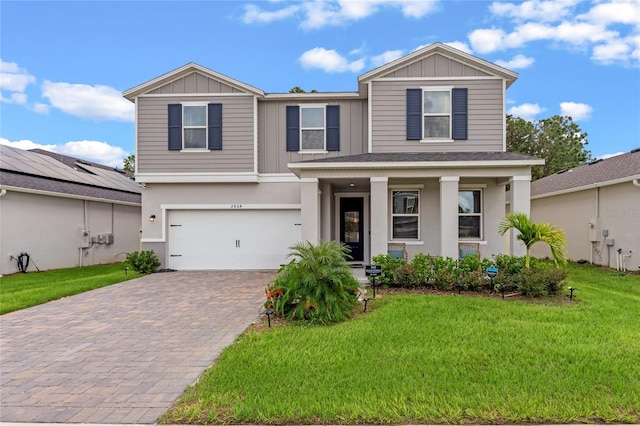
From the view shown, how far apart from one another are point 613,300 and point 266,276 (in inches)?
322

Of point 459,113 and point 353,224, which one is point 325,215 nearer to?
point 353,224

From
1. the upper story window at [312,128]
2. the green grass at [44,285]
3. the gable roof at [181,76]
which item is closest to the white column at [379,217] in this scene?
the upper story window at [312,128]

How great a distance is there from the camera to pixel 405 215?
1053cm

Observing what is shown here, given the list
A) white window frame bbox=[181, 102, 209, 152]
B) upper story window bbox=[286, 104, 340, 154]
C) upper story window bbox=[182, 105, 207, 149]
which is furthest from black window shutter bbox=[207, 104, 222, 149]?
upper story window bbox=[286, 104, 340, 154]

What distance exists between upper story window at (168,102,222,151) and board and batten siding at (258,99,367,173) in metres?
1.40

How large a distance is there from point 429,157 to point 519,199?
8.07ft

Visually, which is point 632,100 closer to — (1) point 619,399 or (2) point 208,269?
(1) point 619,399

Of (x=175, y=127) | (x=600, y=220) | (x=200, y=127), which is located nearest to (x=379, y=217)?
(x=200, y=127)

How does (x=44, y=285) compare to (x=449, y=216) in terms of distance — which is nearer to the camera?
(x=449, y=216)

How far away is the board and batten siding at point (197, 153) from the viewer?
11.1 m

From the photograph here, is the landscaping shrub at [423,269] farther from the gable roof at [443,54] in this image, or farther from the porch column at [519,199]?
the gable roof at [443,54]

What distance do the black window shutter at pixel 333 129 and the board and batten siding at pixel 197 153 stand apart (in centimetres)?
249

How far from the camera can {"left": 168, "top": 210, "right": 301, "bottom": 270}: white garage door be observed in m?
11.4

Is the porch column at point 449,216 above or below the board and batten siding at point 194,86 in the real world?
below
